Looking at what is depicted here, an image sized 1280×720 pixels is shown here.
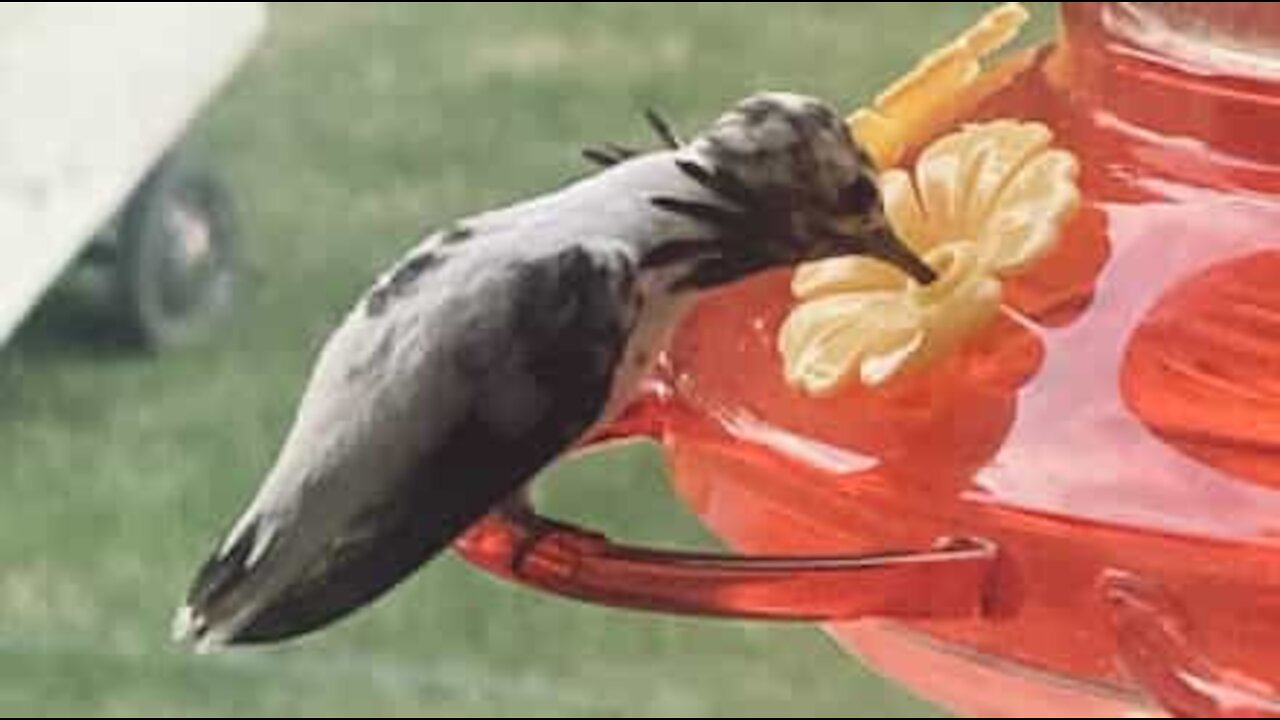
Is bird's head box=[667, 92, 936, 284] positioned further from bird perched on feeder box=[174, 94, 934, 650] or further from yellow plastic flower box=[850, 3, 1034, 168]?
yellow plastic flower box=[850, 3, 1034, 168]

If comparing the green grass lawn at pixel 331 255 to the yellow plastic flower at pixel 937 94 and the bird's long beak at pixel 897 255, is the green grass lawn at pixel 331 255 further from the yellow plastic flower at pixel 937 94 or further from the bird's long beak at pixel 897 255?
the bird's long beak at pixel 897 255

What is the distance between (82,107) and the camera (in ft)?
4.42

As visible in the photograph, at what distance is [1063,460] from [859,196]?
0.07 meters

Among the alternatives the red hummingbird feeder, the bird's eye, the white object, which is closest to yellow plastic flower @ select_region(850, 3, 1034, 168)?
the red hummingbird feeder

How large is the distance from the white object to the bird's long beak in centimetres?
56

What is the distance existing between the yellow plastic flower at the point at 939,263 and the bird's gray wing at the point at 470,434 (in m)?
0.08

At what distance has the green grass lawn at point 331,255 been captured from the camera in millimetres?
1622

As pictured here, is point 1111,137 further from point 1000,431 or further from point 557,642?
point 557,642

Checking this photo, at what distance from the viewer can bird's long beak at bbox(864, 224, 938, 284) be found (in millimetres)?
651

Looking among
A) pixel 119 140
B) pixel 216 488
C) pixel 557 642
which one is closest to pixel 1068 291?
pixel 119 140

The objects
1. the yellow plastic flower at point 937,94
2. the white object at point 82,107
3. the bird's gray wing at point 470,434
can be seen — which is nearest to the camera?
the bird's gray wing at point 470,434

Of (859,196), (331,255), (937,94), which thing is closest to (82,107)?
(331,255)

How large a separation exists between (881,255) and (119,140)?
2.78 feet

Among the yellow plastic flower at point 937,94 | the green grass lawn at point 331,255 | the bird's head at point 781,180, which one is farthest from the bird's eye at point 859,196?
the green grass lawn at point 331,255
